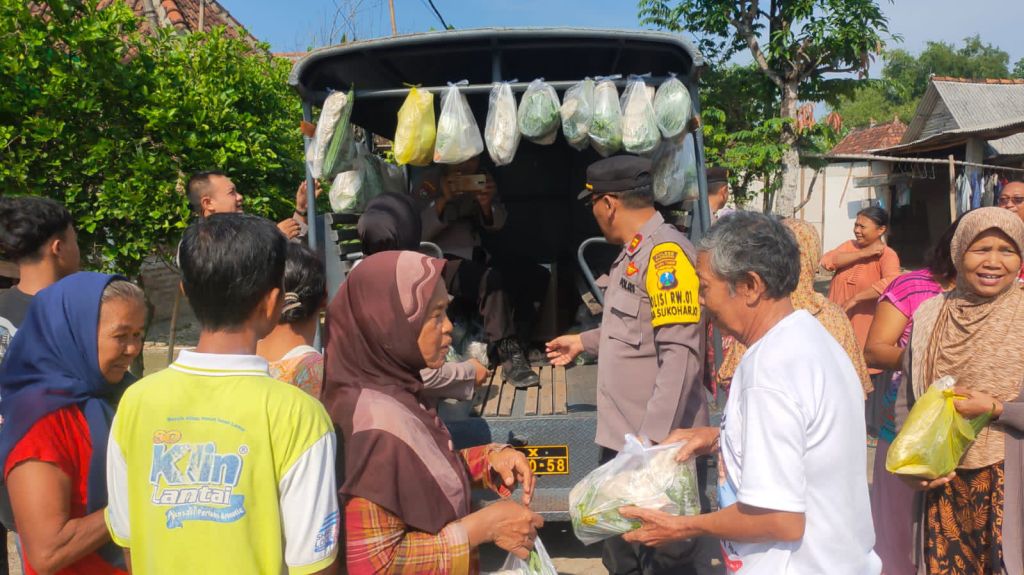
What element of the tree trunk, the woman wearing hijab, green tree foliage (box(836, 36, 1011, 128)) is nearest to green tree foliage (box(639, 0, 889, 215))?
the tree trunk

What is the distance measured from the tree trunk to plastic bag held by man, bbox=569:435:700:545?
10789 millimetres

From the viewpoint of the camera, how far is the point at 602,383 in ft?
9.21

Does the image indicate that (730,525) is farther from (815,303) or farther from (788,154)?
(788,154)

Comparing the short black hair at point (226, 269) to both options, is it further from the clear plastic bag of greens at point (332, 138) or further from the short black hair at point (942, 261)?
the short black hair at point (942, 261)

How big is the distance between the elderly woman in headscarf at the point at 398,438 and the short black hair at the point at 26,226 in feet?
4.72

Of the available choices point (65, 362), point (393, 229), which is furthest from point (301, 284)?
point (393, 229)

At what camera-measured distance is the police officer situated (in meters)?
2.52

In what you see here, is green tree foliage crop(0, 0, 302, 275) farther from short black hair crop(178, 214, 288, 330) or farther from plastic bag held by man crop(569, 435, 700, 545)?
plastic bag held by man crop(569, 435, 700, 545)

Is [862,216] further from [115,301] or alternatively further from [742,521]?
[115,301]

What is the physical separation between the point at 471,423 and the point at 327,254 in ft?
3.88

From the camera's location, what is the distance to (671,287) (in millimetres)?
2537

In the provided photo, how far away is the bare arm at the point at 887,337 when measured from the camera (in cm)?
303

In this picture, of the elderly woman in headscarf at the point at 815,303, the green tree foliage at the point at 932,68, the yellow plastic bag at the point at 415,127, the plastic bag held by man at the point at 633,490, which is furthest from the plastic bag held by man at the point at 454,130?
the green tree foliage at the point at 932,68

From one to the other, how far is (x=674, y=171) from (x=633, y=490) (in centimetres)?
212
